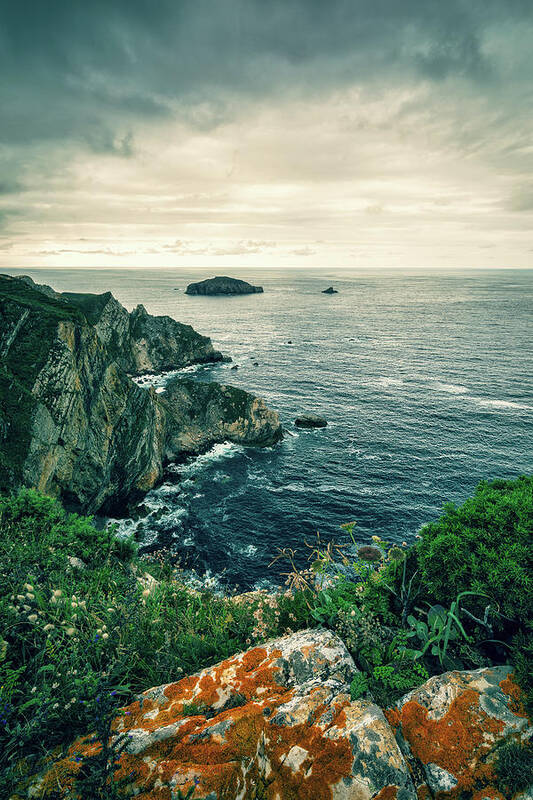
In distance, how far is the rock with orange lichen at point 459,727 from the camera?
4.25m

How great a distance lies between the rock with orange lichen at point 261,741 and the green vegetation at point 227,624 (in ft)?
1.03

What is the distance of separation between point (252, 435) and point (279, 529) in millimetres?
16552

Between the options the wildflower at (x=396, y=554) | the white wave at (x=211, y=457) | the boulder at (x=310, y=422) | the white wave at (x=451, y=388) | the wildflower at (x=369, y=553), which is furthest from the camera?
the white wave at (x=451, y=388)

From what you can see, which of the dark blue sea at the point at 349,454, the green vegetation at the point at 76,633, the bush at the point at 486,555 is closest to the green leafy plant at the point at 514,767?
the bush at the point at 486,555

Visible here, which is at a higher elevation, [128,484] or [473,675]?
[473,675]

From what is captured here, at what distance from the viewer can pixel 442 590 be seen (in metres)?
7.19

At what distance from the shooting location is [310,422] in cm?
5066

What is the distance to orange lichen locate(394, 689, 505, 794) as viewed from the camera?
4.30 m

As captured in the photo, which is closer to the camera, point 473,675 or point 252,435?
point 473,675

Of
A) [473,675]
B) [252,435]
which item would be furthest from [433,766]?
[252,435]

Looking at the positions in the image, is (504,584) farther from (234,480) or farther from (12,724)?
(234,480)

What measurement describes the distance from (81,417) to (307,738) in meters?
27.3

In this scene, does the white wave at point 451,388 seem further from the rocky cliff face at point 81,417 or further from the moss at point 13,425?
the moss at point 13,425

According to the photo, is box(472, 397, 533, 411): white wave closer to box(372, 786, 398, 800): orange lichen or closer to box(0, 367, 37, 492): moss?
box(0, 367, 37, 492): moss
